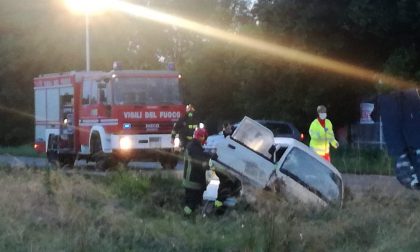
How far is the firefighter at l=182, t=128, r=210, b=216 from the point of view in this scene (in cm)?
1218

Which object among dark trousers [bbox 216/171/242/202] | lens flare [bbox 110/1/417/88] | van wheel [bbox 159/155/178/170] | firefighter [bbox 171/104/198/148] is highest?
lens flare [bbox 110/1/417/88]

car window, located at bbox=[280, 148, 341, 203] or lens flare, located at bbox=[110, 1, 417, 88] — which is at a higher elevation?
lens flare, located at bbox=[110, 1, 417, 88]

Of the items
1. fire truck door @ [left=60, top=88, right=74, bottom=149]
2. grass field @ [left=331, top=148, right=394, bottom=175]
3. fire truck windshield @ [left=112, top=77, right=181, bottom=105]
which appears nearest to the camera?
grass field @ [left=331, top=148, right=394, bottom=175]

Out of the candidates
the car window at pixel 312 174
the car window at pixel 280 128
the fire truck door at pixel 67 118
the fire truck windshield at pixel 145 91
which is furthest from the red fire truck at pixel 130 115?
the car window at pixel 312 174

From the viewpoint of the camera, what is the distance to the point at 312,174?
12289mm

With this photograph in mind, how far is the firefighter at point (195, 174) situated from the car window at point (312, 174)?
1258 mm

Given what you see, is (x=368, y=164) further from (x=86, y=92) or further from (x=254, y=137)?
(x=86, y=92)

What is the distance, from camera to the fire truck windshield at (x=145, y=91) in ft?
71.7

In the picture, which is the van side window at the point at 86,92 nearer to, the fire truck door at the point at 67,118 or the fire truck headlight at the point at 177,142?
the fire truck door at the point at 67,118

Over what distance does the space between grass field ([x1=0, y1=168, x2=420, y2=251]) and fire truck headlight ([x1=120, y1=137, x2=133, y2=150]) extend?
26.7 ft

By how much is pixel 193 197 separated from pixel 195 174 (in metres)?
0.37

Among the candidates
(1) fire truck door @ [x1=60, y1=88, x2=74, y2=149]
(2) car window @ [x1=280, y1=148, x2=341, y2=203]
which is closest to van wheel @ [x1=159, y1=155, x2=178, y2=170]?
(1) fire truck door @ [x1=60, y1=88, x2=74, y2=149]

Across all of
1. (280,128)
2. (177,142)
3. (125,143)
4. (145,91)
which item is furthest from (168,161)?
(280,128)

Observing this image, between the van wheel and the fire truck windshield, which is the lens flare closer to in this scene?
the fire truck windshield
